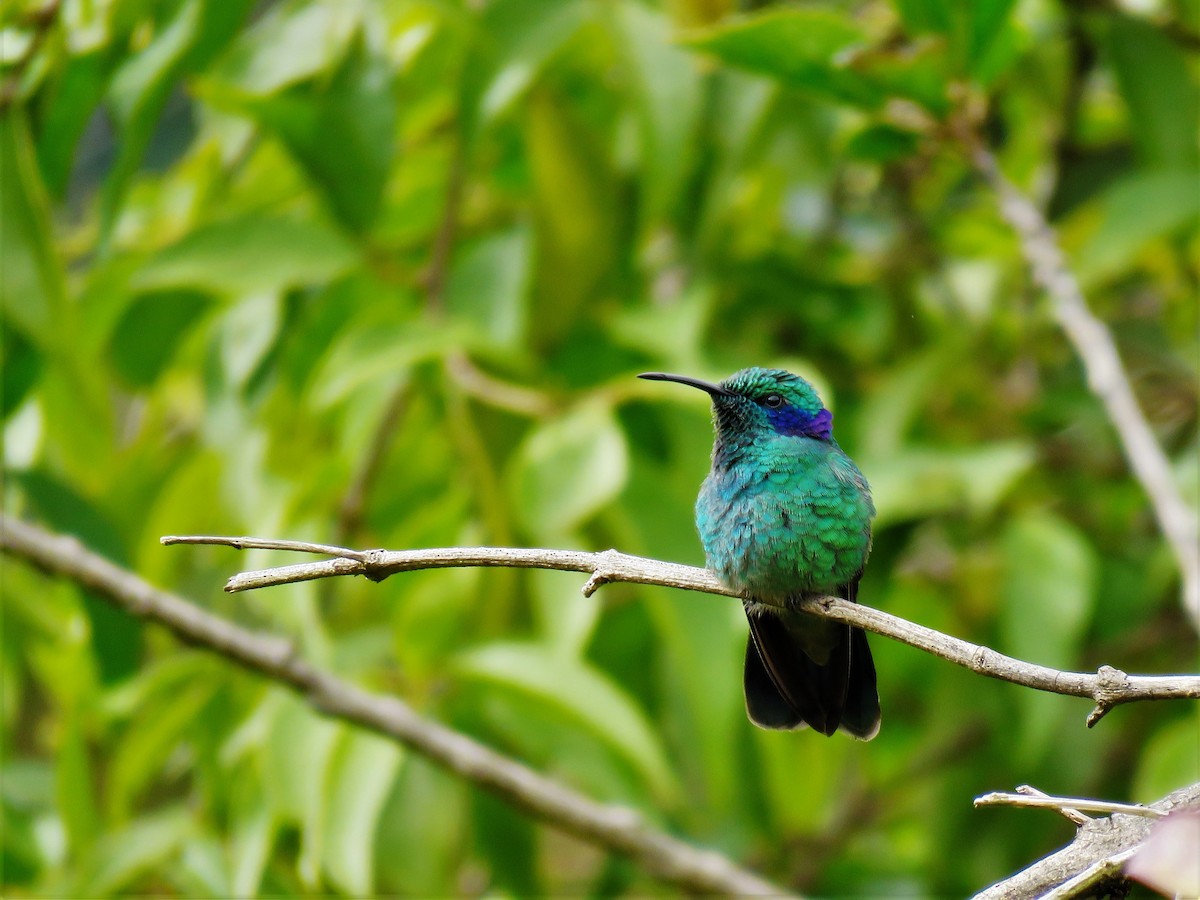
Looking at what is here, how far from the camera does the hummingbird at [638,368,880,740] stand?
195 cm

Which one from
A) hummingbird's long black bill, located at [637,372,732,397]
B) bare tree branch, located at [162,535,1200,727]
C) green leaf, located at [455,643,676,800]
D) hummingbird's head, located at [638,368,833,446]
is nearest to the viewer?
bare tree branch, located at [162,535,1200,727]

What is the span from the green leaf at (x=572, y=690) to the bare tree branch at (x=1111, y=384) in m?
1.05

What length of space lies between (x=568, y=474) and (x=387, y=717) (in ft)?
1.96

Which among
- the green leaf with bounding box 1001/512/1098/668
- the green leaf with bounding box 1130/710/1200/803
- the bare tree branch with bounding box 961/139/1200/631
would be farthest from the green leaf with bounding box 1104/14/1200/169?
the green leaf with bounding box 1130/710/1200/803

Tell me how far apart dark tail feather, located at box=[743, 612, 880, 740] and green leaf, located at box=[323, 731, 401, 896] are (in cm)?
83

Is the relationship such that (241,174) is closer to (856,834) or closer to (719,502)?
(719,502)

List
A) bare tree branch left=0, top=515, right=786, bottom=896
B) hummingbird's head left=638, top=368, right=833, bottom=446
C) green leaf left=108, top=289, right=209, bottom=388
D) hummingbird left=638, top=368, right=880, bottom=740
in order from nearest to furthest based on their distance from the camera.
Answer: hummingbird left=638, top=368, right=880, bottom=740 → hummingbird's head left=638, top=368, right=833, bottom=446 → bare tree branch left=0, top=515, right=786, bottom=896 → green leaf left=108, top=289, right=209, bottom=388

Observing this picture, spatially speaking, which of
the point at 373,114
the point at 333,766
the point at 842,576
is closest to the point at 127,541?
the point at 333,766

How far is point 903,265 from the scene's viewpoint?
12.4 feet

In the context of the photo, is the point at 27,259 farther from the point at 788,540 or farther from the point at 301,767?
the point at 788,540

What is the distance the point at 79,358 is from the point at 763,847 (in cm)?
222

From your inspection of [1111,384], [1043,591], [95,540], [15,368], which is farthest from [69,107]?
[1043,591]

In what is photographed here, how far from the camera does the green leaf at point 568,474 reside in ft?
8.13

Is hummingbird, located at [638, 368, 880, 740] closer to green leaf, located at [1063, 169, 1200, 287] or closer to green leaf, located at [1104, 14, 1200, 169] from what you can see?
green leaf, located at [1063, 169, 1200, 287]
